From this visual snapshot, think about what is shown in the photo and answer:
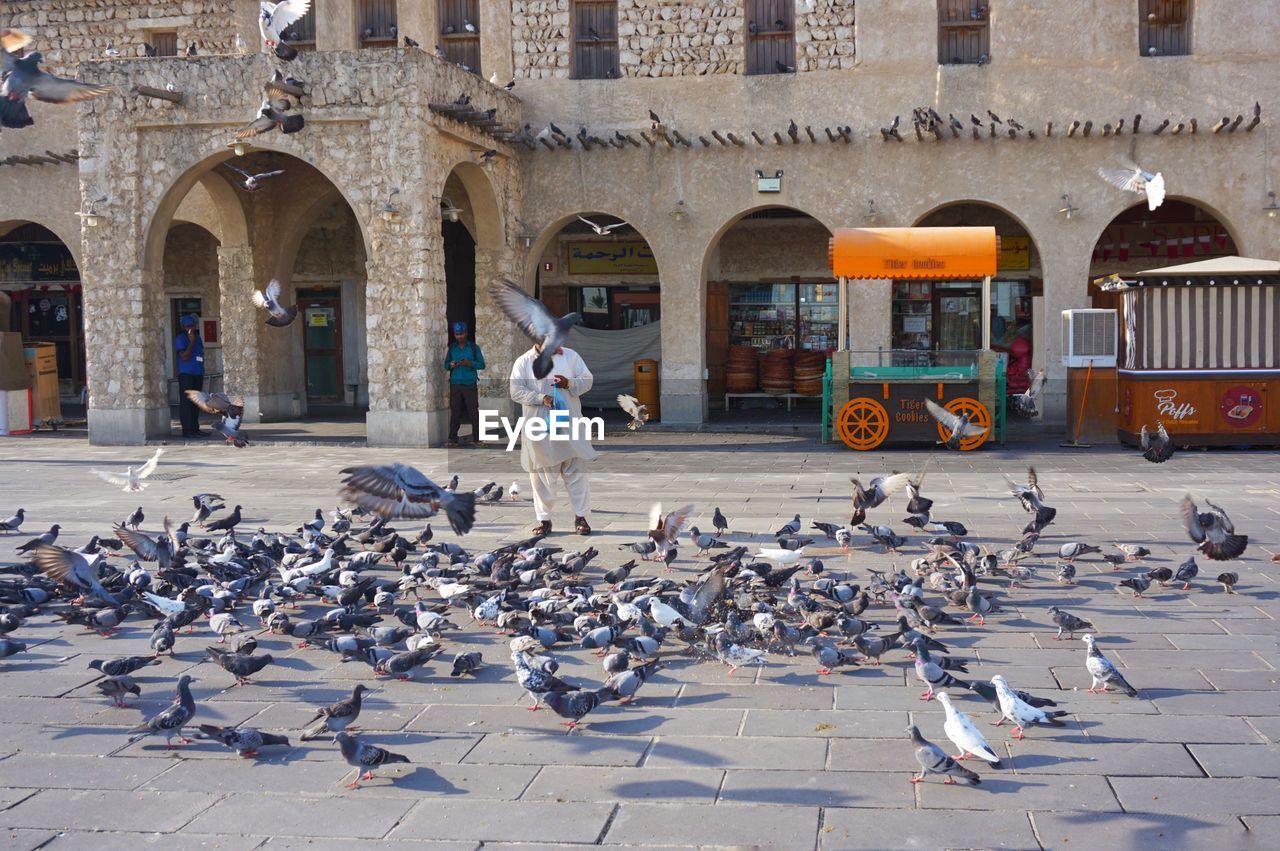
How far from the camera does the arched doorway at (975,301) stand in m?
23.1

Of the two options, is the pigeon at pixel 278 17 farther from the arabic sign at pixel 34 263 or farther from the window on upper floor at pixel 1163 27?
the arabic sign at pixel 34 263

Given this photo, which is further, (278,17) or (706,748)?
(278,17)

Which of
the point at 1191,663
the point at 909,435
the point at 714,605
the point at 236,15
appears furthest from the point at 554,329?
the point at 236,15

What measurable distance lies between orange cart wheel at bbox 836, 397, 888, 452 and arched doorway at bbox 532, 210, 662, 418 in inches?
269

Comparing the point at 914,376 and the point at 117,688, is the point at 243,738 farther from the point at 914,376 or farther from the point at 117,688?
the point at 914,376

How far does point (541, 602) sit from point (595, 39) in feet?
51.5

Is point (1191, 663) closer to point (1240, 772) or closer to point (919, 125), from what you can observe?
point (1240, 772)

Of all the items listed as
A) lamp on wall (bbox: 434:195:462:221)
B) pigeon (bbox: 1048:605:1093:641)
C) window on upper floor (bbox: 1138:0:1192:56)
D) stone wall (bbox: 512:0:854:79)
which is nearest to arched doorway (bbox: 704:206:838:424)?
stone wall (bbox: 512:0:854:79)

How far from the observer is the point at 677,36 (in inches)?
830

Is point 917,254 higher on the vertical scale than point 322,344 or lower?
higher

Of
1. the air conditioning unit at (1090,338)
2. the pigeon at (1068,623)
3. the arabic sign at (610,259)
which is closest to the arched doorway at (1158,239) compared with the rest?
the air conditioning unit at (1090,338)

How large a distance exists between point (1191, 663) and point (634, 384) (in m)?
17.7

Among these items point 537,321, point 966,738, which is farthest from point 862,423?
point 966,738

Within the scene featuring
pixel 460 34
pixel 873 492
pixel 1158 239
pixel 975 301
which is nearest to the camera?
pixel 873 492
